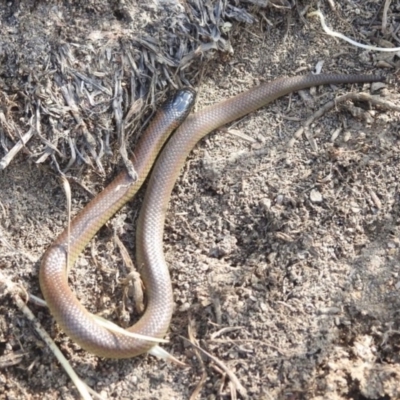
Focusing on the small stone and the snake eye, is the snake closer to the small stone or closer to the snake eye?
the snake eye

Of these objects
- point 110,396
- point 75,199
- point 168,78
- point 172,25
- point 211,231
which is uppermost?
point 172,25

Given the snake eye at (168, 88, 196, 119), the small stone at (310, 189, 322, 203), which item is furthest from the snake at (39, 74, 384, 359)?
the small stone at (310, 189, 322, 203)

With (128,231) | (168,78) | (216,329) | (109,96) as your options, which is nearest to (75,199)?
(128,231)

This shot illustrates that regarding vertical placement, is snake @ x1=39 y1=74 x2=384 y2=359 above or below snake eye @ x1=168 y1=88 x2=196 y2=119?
below

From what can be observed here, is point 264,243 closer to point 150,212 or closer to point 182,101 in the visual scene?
point 150,212

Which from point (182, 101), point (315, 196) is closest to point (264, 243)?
point (315, 196)

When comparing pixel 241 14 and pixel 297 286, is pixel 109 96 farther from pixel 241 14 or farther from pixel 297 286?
pixel 297 286
